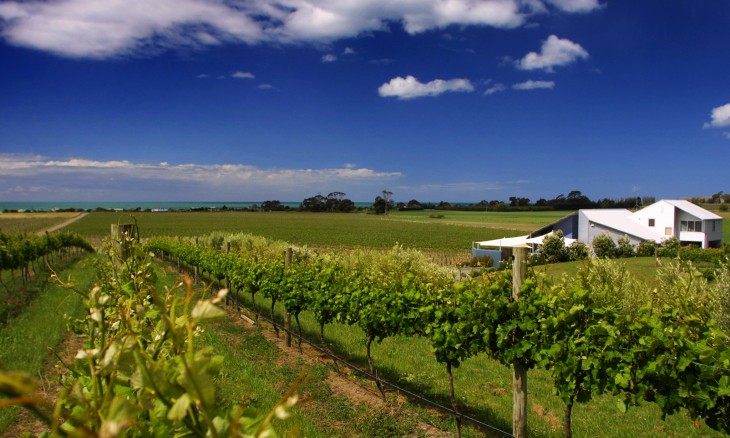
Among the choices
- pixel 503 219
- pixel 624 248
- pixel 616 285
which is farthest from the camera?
pixel 503 219

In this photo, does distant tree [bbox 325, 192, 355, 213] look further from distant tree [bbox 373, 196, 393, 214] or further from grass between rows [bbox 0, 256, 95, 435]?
grass between rows [bbox 0, 256, 95, 435]

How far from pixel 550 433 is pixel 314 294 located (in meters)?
4.97

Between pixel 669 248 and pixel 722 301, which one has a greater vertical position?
pixel 722 301

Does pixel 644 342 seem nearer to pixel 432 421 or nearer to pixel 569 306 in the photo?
pixel 569 306

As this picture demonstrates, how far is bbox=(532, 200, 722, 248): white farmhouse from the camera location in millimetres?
39906

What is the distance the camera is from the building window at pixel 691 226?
41812 millimetres

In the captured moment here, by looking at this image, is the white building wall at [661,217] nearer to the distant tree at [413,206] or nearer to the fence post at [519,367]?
the fence post at [519,367]

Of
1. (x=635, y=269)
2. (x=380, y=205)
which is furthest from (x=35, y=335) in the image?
(x=380, y=205)

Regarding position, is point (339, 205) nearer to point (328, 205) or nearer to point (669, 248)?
point (328, 205)

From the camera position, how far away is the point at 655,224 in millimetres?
43719

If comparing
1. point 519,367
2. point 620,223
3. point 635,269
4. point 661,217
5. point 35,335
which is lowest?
point 635,269

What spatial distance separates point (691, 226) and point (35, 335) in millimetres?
49974

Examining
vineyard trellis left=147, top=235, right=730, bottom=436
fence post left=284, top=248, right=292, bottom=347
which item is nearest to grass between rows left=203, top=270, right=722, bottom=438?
fence post left=284, top=248, right=292, bottom=347

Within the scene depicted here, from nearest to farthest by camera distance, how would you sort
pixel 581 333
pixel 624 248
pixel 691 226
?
pixel 581 333
pixel 624 248
pixel 691 226
